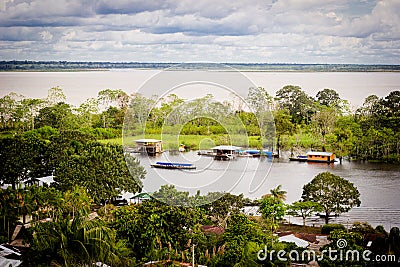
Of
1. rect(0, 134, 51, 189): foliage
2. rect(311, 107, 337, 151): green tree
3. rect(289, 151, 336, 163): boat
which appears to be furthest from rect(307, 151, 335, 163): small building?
rect(0, 134, 51, 189): foliage

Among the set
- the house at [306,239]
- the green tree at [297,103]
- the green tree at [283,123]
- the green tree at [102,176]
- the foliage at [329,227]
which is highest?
the green tree at [297,103]

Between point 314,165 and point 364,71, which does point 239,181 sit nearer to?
point 314,165

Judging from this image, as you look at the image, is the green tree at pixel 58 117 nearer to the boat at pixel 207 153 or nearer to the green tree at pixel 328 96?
the boat at pixel 207 153

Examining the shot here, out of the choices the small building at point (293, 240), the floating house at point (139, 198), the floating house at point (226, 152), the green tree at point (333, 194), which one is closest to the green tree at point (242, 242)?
the small building at point (293, 240)

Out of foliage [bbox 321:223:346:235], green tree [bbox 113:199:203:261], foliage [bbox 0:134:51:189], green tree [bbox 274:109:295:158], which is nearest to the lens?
green tree [bbox 113:199:203:261]

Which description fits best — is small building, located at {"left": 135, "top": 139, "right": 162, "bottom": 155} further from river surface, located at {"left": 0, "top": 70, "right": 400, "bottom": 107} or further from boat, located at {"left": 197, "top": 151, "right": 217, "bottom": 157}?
river surface, located at {"left": 0, "top": 70, "right": 400, "bottom": 107}

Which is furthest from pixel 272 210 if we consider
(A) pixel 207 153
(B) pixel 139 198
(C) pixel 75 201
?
(C) pixel 75 201
